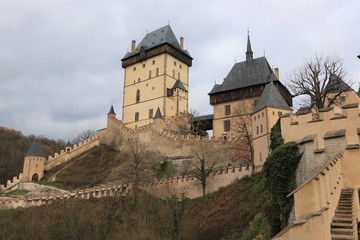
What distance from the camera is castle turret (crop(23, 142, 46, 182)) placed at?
4684 cm

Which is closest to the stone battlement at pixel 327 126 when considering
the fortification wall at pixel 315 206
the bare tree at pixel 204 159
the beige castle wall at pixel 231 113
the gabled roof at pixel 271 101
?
the fortification wall at pixel 315 206

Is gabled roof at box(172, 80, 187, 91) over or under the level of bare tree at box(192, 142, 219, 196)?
over

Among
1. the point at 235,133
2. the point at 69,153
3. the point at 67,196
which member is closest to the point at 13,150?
the point at 69,153

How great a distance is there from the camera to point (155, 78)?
55000mm

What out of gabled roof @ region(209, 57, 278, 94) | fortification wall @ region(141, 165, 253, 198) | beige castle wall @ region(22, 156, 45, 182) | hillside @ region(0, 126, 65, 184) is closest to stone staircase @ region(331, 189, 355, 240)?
fortification wall @ region(141, 165, 253, 198)

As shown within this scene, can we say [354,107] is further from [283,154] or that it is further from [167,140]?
[167,140]

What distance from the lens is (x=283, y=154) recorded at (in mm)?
15508

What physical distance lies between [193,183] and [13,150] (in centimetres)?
4801

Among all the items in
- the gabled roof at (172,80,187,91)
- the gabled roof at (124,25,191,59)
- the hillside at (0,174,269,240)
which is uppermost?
the gabled roof at (124,25,191,59)

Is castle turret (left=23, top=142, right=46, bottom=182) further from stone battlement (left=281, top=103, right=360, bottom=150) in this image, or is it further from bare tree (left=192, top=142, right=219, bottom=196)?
stone battlement (left=281, top=103, right=360, bottom=150)

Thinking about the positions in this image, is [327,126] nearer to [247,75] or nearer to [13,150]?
[247,75]

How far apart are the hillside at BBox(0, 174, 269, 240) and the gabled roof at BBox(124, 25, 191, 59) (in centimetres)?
3125

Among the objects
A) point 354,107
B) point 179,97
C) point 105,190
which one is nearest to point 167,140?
point 105,190

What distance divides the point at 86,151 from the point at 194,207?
2818 centimetres
